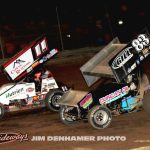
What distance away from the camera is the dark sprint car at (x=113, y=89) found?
913cm

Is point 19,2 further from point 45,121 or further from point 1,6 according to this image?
point 45,121

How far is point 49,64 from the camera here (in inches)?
875

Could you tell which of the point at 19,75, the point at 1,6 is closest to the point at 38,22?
the point at 1,6

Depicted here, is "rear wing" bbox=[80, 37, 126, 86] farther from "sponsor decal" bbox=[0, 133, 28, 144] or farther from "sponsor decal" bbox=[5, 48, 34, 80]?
"sponsor decal" bbox=[5, 48, 34, 80]

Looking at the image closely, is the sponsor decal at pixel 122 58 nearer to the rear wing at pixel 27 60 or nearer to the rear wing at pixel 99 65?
the rear wing at pixel 99 65

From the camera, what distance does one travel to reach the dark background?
25.8 m

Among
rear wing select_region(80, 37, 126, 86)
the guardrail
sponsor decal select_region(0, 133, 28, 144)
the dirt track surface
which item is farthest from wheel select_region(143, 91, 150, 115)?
the guardrail

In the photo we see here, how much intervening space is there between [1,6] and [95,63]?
22787mm

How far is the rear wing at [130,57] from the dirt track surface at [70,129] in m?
1.26

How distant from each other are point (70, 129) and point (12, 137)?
1.41 metres

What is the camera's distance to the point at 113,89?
961 cm

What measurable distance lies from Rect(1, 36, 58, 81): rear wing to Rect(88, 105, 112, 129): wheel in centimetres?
312

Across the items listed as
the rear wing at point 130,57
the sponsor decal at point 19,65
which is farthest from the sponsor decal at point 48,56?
the rear wing at point 130,57

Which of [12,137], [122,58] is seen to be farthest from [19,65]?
[122,58]
